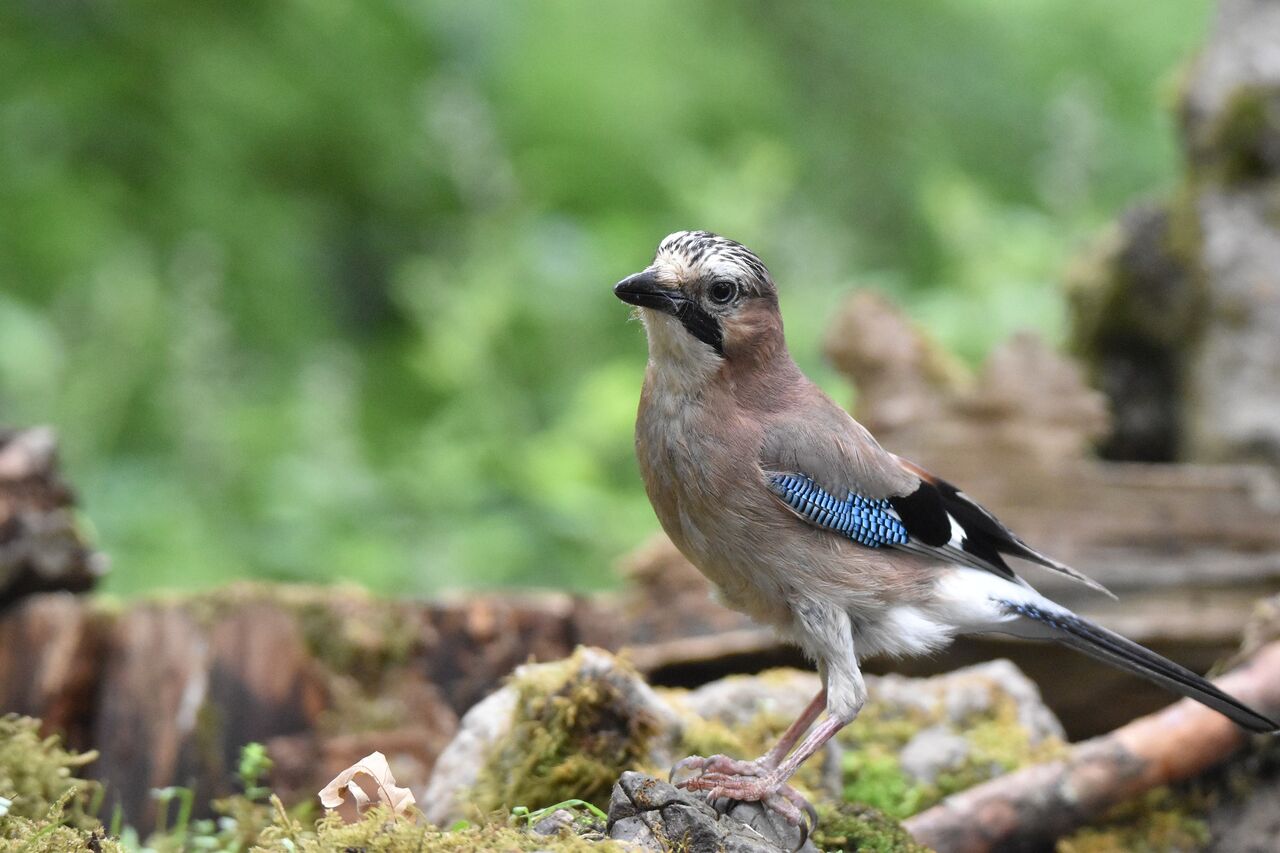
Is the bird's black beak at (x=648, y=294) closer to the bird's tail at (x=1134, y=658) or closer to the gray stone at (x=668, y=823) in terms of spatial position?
the gray stone at (x=668, y=823)

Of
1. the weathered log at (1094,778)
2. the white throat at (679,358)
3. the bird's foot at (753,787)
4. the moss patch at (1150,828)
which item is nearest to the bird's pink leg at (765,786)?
the bird's foot at (753,787)

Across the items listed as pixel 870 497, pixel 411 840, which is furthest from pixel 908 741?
pixel 411 840

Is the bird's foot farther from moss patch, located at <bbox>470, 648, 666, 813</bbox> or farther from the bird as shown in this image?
moss patch, located at <bbox>470, 648, 666, 813</bbox>

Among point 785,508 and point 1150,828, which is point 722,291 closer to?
point 785,508

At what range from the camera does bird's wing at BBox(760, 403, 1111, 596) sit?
4004 millimetres

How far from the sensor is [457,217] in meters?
10.2

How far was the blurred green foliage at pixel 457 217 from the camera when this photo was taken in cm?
795

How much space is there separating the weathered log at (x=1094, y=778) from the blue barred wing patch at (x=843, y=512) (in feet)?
2.72

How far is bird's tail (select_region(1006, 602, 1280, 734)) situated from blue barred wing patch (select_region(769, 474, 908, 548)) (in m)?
0.49

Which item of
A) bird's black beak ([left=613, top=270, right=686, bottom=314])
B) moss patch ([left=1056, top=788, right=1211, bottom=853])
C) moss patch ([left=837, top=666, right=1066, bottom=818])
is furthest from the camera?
moss patch ([left=837, top=666, right=1066, bottom=818])

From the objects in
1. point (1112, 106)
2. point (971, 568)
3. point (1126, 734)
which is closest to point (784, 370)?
point (971, 568)

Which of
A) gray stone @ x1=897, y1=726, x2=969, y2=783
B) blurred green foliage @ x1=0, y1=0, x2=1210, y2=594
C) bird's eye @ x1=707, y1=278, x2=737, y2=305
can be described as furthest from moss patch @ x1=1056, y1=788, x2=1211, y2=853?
blurred green foliage @ x1=0, y1=0, x2=1210, y2=594

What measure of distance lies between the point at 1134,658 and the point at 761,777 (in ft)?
4.03

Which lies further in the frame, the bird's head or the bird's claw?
the bird's head
